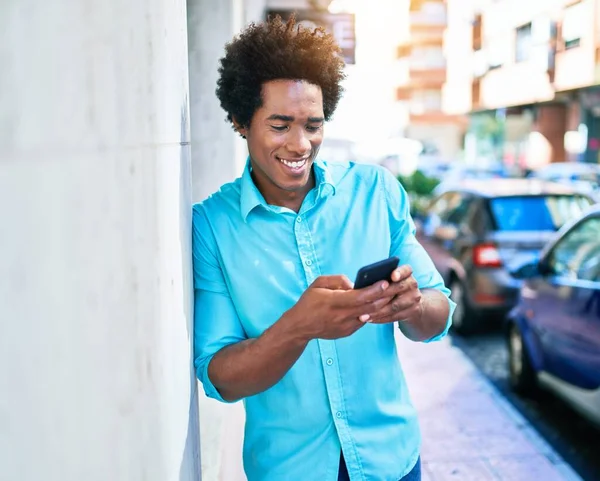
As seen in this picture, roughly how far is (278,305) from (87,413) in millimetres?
799

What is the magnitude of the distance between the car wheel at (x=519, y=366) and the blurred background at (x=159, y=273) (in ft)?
0.09

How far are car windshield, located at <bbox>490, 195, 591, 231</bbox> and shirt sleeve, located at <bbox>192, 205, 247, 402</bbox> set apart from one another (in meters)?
5.72

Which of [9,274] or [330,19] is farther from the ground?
[330,19]

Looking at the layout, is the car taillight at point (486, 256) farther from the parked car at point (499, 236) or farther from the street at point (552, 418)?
the street at point (552, 418)

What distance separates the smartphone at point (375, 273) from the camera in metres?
1.46

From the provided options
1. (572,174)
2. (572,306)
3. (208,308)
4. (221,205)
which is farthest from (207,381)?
(572,174)

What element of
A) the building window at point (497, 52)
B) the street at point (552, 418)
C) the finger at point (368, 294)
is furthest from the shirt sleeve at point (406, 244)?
the building window at point (497, 52)

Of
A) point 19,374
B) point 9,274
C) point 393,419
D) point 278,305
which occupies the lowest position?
point 393,419

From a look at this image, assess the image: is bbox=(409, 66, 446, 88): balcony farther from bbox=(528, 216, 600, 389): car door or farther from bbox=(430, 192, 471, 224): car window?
bbox=(528, 216, 600, 389): car door

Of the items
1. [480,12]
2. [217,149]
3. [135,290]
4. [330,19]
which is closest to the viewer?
[135,290]

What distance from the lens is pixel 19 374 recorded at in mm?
815

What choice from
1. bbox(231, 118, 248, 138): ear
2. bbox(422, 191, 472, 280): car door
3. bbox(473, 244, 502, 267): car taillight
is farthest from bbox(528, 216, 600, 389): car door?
bbox(231, 118, 248, 138): ear

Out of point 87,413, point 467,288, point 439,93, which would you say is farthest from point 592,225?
point 439,93

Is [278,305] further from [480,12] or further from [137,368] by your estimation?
[480,12]
